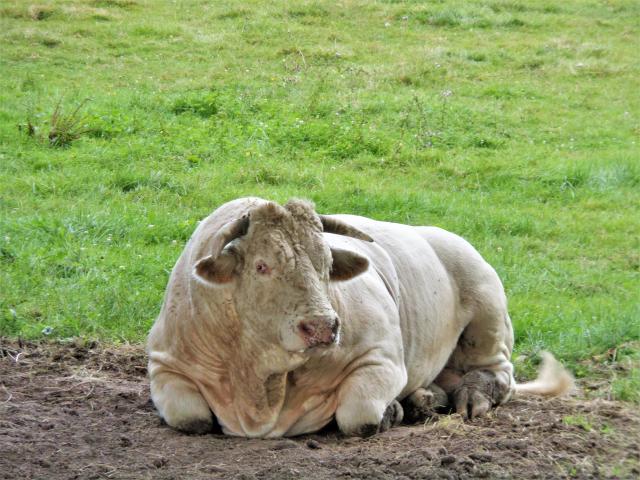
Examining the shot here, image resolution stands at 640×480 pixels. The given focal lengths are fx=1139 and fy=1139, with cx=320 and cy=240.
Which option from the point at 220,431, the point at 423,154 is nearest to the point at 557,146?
the point at 423,154

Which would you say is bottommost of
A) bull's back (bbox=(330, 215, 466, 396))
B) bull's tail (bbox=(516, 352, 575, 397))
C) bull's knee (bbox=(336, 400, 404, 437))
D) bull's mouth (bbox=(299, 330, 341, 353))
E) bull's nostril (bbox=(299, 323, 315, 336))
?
bull's tail (bbox=(516, 352, 575, 397))

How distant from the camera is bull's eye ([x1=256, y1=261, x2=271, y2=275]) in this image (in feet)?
19.5

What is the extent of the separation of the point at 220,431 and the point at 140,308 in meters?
2.68

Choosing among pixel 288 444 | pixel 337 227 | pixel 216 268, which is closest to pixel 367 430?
pixel 288 444

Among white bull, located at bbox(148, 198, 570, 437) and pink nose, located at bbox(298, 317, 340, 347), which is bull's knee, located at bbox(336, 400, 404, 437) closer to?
white bull, located at bbox(148, 198, 570, 437)

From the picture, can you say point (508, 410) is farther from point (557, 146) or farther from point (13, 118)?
point (13, 118)

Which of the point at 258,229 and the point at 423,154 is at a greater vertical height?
the point at 258,229

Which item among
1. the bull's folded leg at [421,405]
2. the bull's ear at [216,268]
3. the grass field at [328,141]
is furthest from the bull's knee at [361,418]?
the grass field at [328,141]

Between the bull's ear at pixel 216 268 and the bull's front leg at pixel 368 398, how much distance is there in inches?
41.1

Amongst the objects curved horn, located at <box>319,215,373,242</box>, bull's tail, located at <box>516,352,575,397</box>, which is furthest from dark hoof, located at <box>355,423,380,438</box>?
bull's tail, located at <box>516,352,575,397</box>

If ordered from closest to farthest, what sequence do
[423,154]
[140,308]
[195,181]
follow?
1. [140,308]
2. [195,181]
3. [423,154]

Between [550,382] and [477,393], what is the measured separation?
0.61m

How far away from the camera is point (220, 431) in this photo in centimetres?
657

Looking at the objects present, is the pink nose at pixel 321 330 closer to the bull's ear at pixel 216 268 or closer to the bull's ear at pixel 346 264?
the bull's ear at pixel 216 268
